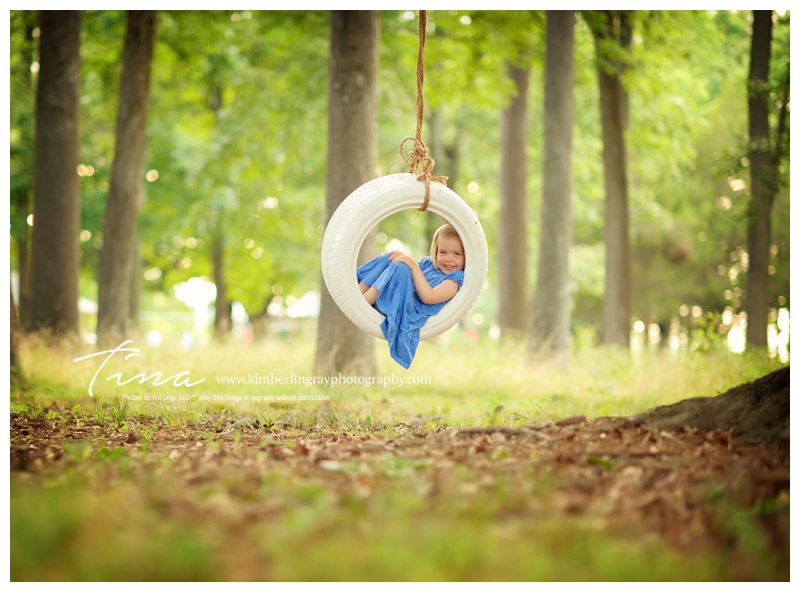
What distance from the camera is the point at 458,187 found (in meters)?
15.7

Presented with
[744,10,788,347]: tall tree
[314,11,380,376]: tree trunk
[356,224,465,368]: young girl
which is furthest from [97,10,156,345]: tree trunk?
[744,10,788,347]: tall tree

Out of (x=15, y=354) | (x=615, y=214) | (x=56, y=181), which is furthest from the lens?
(x=615, y=214)

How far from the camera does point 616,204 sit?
1083cm

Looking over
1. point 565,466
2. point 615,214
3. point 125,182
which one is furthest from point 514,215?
point 565,466

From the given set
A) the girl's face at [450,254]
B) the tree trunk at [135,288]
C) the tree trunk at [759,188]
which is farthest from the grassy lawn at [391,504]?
the tree trunk at [135,288]

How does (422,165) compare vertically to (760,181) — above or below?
below

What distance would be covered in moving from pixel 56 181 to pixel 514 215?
6.61 meters

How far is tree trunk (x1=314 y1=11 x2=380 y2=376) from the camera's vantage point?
7477mm

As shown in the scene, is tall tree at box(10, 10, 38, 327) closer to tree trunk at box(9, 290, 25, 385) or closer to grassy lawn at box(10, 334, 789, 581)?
tree trunk at box(9, 290, 25, 385)

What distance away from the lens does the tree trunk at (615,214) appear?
1070 cm

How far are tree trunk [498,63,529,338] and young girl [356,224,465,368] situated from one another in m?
6.68

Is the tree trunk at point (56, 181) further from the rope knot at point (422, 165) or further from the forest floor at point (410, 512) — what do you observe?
the rope knot at point (422, 165)

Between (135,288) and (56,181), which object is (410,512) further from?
(135,288)

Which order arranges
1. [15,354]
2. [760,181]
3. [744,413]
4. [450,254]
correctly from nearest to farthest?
[744,413], [450,254], [15,354], [760,181]
